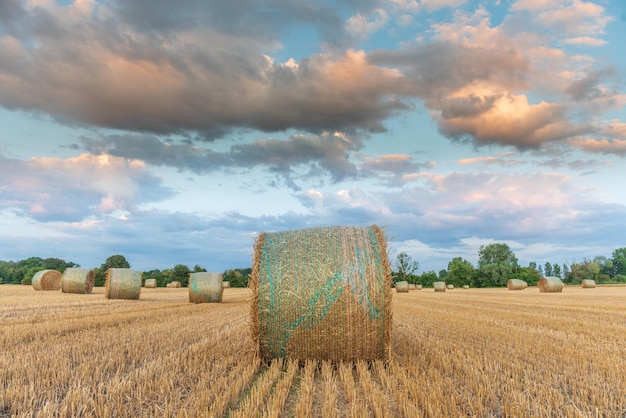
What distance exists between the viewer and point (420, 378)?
13.7 feet

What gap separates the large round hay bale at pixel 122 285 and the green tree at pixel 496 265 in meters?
68.5

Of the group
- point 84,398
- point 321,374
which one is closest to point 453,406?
point 321,374

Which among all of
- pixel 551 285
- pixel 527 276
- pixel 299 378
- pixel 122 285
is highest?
pixel 122 285

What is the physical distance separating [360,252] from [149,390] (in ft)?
9.47

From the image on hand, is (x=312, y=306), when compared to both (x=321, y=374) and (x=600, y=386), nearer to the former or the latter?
(x=321, y=374)

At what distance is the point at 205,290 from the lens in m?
15.7

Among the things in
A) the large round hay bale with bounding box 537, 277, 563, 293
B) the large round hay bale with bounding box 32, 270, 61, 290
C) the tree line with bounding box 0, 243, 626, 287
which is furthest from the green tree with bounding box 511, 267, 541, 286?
the large round hay bale with bounding box 32, 270, 61, 290

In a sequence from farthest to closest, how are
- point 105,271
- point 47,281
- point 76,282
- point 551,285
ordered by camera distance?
1. point 105,271
2. point 551,285
3. point 47,281
4. point 76,282

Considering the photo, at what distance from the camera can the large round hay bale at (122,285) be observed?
1698 centimetres

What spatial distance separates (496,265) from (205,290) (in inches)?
2904

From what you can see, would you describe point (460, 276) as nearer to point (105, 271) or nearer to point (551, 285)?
point (551, 285)

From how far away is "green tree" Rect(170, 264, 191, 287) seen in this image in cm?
5165

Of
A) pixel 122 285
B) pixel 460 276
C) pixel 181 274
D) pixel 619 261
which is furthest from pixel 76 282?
pixel 619 261

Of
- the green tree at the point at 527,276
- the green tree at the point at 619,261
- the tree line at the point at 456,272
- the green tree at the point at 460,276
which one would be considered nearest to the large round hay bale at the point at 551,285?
the tree line at the point at 456,272
